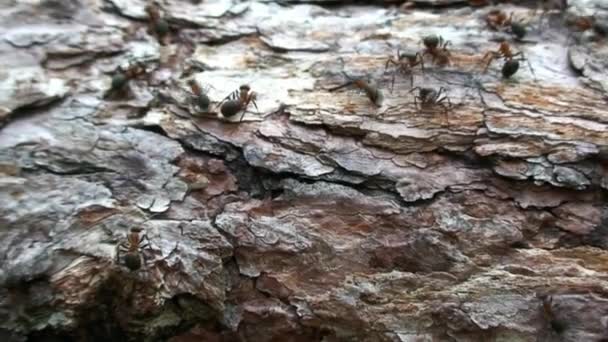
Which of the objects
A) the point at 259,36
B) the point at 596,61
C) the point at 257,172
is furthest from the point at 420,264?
the point at 259,36

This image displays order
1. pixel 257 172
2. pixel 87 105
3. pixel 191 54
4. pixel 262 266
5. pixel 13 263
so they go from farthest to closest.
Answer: pixel 191 54, pixel 87 105, pixel 257 172, pixel 262 266, pixel 13 263

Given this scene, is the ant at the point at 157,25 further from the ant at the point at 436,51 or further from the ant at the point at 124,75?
the ant at the point at 436,51

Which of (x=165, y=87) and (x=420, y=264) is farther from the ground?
(x=165, y=87)

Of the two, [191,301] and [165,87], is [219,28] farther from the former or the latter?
[191,301]

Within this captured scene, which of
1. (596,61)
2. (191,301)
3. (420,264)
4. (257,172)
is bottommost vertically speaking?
(191,301)

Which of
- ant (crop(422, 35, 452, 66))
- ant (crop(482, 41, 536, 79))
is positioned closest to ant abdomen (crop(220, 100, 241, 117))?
ant (crop(422, 35, 452, 66))

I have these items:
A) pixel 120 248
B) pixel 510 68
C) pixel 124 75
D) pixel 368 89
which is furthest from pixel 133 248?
pixel 510 68
